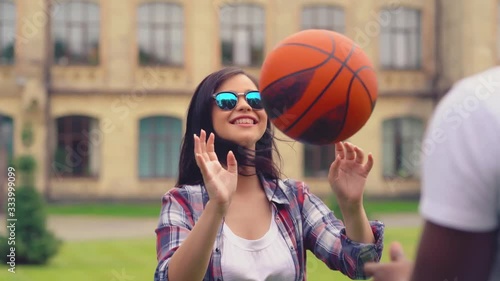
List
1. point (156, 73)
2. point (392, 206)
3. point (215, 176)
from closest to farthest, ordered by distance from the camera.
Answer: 1. point (215, 176)
2. point (392, 206)
3. point (156, 73)

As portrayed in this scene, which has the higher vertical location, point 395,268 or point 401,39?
point 401,39

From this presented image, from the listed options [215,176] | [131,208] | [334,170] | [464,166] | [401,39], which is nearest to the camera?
[464,166]

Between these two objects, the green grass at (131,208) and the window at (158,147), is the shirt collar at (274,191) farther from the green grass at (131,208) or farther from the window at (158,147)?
the window at (158,147)

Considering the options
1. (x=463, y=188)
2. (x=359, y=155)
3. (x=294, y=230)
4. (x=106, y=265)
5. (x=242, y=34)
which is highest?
(x=242, y=34)

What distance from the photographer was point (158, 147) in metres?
26.7

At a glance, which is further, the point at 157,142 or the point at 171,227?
the point at 157,142

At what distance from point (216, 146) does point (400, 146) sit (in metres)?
25.1

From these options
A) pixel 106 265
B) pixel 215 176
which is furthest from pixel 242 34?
pixel 215 176

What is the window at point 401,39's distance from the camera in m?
28.1

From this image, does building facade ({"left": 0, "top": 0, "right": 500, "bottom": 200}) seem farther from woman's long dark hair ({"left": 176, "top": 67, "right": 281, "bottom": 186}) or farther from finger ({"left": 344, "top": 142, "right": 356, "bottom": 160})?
finger ({"left": 344, "top": 142, "right": 356, "bottom": 160})

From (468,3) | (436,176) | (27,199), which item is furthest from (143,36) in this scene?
(436,176)

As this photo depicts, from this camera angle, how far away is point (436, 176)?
1.60 metres

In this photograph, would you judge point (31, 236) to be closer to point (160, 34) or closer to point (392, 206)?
point (392, 206)

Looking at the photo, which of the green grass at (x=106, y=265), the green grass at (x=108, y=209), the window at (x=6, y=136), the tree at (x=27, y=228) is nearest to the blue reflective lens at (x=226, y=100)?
the green grass at (x=106, y=265)
